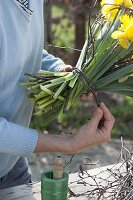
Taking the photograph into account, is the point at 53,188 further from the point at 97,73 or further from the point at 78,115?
the point at 78,115

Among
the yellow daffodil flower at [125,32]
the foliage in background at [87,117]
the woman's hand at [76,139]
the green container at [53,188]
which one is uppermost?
the yellow daffodil flower at [125,32]

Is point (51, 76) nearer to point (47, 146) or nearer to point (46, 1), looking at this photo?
point (47, 146)

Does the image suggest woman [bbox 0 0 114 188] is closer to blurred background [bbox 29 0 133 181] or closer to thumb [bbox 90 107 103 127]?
thumb [bbox 90 107 103 127]

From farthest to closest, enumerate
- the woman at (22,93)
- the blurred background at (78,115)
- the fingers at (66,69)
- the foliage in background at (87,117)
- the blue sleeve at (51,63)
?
the foliage in background at (87,117) < the blurred background at (78,115) < the blue sleeve at (51,63) < the fingers at (66,69) < the woman at (22,93)

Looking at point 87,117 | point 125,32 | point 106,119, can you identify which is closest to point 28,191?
point 106,119

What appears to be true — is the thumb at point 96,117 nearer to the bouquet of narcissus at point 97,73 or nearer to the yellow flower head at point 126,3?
the bouquet of narcissus at point 97,73

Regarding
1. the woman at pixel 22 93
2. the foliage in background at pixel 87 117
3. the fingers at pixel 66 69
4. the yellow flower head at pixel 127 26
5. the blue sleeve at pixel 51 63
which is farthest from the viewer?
the foliage in background at pixel 87 117

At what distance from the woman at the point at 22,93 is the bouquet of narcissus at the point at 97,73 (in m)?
0.07

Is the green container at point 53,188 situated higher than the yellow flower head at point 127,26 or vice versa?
the yellow flower head at point 127,26

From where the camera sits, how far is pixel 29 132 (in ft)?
4.95

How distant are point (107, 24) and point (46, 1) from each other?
2.84 m

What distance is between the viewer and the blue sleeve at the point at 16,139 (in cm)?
146

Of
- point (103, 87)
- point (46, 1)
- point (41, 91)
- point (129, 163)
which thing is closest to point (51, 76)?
point (41, 91)

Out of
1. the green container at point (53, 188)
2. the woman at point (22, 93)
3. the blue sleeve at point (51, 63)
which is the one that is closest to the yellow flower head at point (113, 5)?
the woman at point (22, 93)
